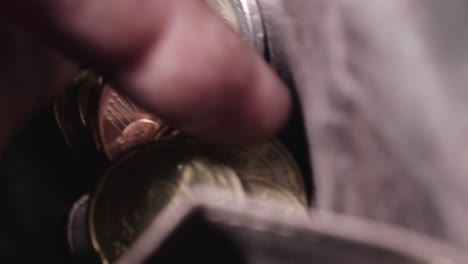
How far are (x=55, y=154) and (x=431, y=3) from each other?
28cm

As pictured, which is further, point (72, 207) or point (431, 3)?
point (72, 207)

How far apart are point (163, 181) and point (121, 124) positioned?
54 millimetres

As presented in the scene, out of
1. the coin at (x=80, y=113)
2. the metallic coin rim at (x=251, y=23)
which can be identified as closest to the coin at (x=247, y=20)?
the metallic coin rim at (x=251, y=23)

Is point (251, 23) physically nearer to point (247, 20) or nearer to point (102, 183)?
point (247, 20)

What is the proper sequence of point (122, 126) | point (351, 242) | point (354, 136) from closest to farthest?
point (351, 242)
point (354, 136)
point (122, 126)

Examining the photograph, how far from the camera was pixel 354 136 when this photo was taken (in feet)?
1.42

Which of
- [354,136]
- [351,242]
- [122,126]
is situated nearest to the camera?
[351,242]

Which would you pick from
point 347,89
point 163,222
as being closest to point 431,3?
point 347,89

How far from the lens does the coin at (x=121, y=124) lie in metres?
0.53

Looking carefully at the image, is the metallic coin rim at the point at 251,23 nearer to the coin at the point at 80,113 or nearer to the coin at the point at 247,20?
the coin at the point at 247,20

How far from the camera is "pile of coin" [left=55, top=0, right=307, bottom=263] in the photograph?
50cm

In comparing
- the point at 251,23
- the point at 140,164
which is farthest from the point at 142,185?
the point at 251,23

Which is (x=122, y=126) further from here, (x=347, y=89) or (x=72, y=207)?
(x=347, y=89)

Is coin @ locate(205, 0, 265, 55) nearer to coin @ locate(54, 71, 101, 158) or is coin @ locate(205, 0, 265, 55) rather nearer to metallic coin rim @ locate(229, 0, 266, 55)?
metallic coin rim @ locate(229, 0, 266, 55)
